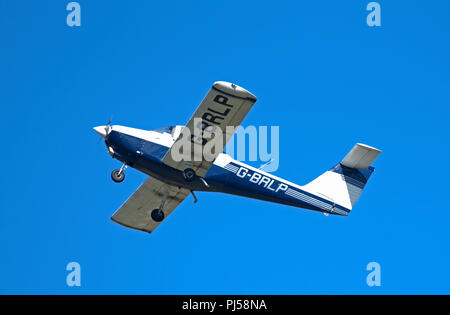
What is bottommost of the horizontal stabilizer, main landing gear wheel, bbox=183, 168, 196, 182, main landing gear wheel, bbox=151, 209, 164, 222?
main landing gear wheel, bbox=151, 209, 164, 222

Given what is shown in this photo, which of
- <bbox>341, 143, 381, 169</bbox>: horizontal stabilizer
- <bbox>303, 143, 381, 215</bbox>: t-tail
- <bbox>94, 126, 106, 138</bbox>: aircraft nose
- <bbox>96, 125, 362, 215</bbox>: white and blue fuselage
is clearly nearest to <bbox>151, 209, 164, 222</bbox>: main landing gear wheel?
<bbox>96, 125, 362, 215</bbox>: white and blue fuselage

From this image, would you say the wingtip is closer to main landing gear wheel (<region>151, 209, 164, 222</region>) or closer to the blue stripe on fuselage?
the blue stripe on fuselage

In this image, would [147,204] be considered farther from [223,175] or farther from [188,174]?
[223,175]

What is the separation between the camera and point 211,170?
1950 centimetres

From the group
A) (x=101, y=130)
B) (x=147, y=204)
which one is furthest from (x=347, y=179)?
(x=101, y=130)

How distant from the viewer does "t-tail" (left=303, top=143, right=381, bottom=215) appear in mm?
20703

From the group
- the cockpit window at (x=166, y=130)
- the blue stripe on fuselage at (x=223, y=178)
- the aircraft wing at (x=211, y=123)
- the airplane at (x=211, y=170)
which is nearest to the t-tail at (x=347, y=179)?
the airplane at (x=211, y=170)

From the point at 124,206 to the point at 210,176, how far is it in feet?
12.2

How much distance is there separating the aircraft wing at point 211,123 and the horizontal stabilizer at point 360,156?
4.42m

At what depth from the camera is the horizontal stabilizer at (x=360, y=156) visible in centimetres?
2050

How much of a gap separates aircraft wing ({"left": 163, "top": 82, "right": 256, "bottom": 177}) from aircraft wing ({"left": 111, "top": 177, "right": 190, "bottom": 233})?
1943mm

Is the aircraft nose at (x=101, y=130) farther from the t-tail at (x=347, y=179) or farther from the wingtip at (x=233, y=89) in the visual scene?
the t-tail at (x=347, y=179)

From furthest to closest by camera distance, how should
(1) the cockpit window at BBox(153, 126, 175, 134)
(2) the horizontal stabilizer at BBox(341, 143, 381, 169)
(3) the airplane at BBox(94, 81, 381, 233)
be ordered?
(2) the horizontal stabilizer at BBox(341, 143, 381, 169) < (1) the cockpit window at BBox(153, 126, 175, 134) < (3) the airplane at BBox(94, 81, 381, 233)

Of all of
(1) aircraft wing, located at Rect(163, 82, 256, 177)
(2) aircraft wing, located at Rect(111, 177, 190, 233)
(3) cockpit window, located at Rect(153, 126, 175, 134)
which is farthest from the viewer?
(2) aircraft wing, located at Rect(111, 177, 190, 233)
